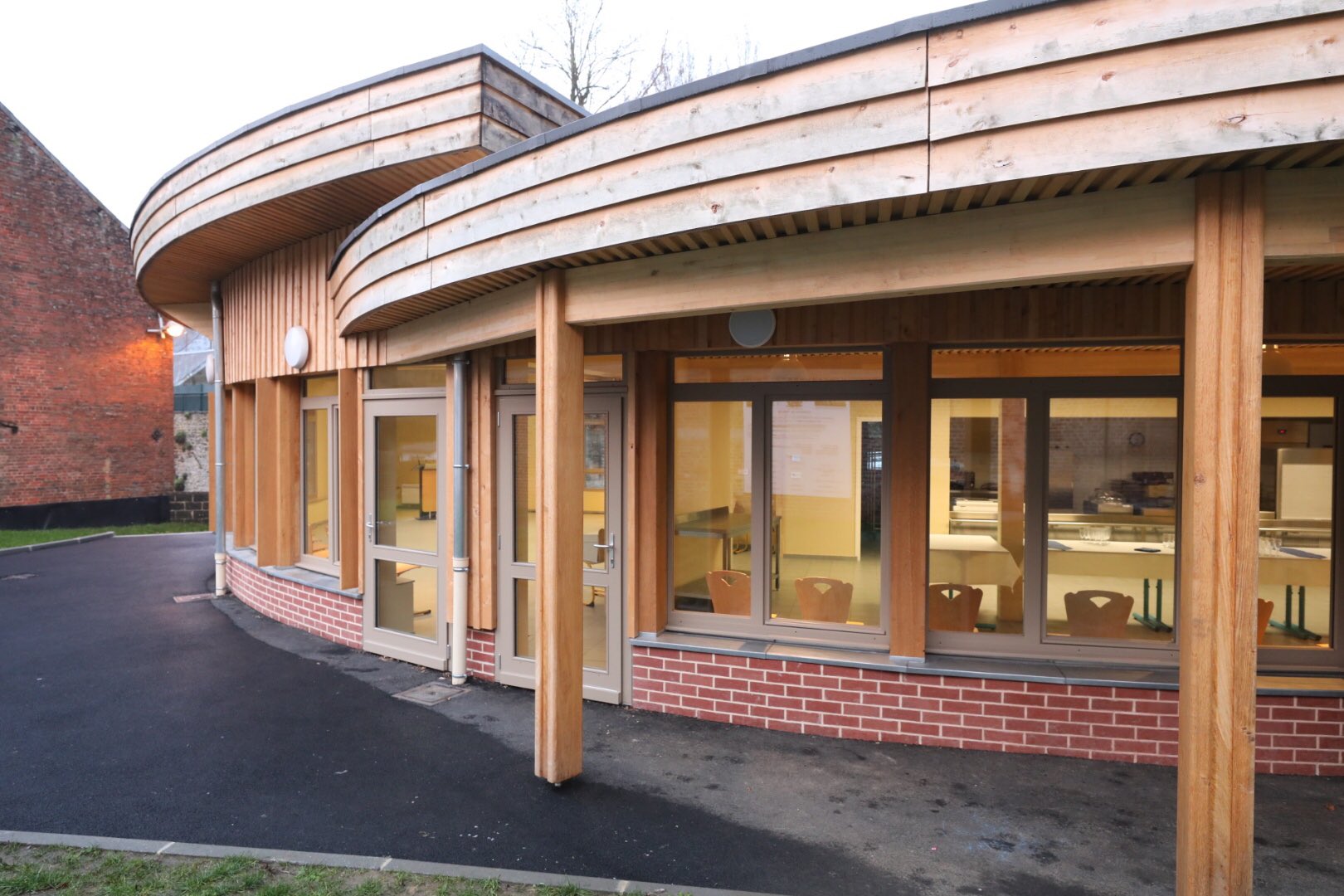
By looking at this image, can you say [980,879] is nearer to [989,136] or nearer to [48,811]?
[989,136]

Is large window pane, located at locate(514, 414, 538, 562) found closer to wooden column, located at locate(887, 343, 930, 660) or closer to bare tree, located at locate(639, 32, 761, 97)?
wooden column, located at locate(887, 343, 930, 660)

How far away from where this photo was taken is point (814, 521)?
5.49 meters

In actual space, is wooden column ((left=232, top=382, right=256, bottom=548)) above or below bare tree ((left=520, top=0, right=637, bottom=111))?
below

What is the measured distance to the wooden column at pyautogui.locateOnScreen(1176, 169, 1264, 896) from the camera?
8.32 ft

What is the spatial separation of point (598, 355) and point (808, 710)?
2.81 metres

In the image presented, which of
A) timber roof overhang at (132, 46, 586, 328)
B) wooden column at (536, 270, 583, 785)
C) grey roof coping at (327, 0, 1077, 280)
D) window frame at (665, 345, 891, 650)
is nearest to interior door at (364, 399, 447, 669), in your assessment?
timber roof overhang at (132, 46, 586, 328)

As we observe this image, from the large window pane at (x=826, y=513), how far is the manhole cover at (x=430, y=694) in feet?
8.30

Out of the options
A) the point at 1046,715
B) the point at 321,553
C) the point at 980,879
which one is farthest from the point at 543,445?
the point at 321,553

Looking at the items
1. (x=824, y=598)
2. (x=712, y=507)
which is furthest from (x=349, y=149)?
(x=824, y=598)

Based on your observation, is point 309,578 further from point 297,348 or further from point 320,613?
point 297,348

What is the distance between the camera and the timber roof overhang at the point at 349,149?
244 inches

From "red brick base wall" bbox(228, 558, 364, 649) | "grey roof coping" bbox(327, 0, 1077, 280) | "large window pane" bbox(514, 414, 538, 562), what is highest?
"grey roof coping" bbox(327, 0, 1077, 280)

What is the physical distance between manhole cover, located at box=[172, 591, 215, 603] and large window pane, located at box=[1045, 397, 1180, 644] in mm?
9607

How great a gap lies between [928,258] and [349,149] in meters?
5.29
